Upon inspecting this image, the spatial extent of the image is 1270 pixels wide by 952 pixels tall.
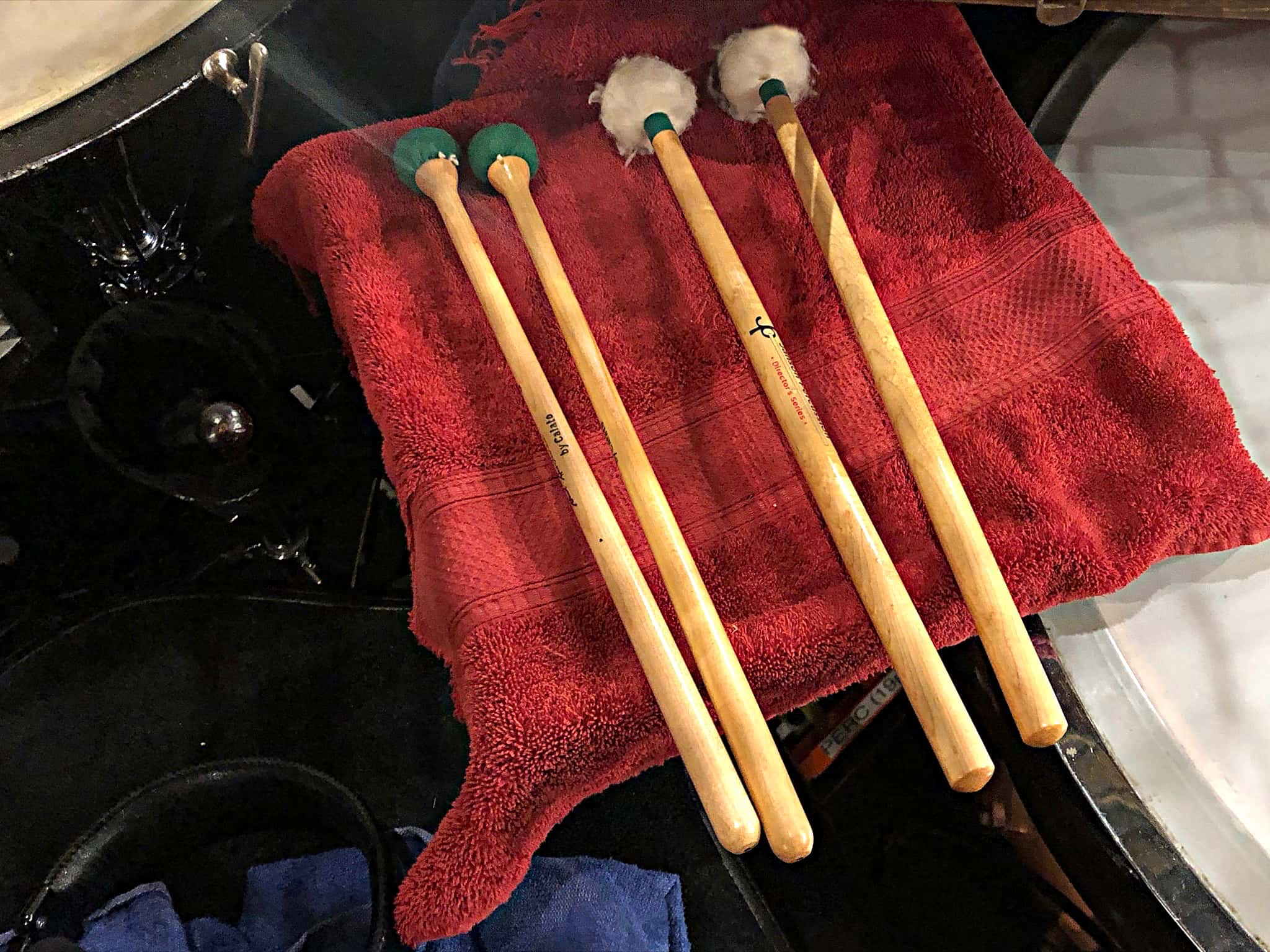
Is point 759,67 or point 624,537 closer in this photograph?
point 624,537

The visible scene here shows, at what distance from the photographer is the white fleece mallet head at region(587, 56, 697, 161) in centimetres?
68

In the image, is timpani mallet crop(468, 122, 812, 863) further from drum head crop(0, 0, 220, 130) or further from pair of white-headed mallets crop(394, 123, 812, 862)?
drum head crop(0, 0, 220, 130)

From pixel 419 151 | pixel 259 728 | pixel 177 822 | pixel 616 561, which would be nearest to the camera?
pixel 616 561

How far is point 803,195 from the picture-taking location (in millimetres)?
656

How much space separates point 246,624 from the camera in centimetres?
100

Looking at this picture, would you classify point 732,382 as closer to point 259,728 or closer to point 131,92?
point 131,92

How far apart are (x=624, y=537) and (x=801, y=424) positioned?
14 centimetres

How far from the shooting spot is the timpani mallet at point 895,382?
51cm

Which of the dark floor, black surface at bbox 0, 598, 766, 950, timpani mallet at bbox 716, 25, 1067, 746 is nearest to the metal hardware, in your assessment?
the dark floor

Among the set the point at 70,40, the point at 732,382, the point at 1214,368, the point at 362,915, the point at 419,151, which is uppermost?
the point at 70,40

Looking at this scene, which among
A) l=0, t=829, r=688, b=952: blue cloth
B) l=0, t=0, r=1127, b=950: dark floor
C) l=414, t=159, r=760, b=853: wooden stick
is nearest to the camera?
l=414, t=159, r=760, b=853: wooden stick

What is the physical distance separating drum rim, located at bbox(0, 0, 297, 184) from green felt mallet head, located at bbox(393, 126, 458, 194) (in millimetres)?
114

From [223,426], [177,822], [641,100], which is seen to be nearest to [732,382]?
[641,100]

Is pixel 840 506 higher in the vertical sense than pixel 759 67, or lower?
lower
